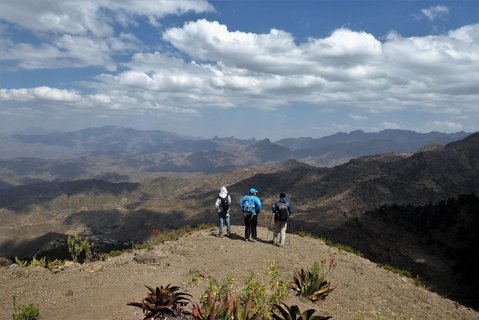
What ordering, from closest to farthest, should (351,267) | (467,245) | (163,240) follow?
(351,267) → (163,240) → (467,245)

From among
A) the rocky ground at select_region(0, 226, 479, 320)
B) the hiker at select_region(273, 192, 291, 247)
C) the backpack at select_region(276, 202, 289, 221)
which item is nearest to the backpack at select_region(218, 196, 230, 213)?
the rocky ground at select_region(0, 226, 479, 320)

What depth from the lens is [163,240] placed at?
17.8 metres

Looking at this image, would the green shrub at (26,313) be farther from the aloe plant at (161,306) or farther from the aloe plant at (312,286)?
the aloe plant at (312,286)

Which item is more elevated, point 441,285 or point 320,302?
point 320,302

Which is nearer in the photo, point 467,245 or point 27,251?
point 467,245

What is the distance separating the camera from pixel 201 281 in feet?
39.0

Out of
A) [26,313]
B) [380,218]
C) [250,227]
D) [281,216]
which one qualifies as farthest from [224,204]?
[380,218]

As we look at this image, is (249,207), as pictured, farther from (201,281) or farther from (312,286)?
(201,281)

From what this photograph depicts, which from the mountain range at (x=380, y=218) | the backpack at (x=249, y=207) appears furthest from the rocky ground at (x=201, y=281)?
the mountain range at (x=380, y=218)

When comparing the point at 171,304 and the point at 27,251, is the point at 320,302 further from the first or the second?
the point at 27,251

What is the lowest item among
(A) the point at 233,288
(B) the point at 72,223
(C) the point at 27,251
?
(B) the point at 72,223

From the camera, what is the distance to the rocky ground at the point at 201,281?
10.3 meters

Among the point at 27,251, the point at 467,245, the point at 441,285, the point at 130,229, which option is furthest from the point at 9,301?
the point at 130,229

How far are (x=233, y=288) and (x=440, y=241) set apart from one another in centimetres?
3862
